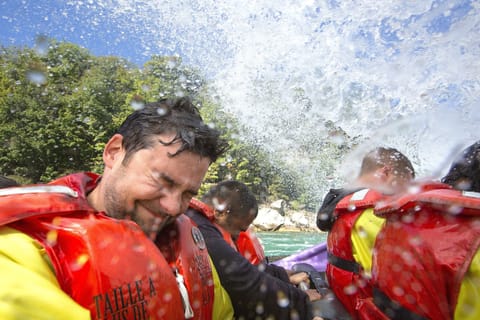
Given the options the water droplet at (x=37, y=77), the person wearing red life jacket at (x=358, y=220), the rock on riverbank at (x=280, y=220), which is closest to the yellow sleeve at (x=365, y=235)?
the person wearing red life jacket at (x=358, y=220)

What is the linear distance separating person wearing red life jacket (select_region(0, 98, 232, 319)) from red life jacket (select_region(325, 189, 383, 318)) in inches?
45.6

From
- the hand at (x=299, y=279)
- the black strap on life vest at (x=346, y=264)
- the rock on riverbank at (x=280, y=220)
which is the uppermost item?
the black strap on life vest at (x=346, y=264)

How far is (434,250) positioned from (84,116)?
3482 centimetres

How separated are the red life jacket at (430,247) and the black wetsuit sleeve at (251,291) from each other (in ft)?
2.11

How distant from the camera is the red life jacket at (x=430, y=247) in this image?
4.80 feet

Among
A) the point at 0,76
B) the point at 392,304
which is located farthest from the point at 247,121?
the point at 0,76

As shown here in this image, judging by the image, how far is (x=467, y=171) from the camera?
72.4 inches

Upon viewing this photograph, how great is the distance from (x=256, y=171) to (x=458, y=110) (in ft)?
76.5

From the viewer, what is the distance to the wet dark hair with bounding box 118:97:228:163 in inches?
59.5

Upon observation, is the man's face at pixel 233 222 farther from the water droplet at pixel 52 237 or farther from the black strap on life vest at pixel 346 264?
the water droplet at pixel 52 237

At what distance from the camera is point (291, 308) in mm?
2270

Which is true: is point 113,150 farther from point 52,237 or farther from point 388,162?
point 388,162

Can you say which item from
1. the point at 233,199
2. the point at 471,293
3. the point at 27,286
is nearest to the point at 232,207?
the point at 233,199

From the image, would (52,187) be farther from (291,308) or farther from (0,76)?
(0,76)
